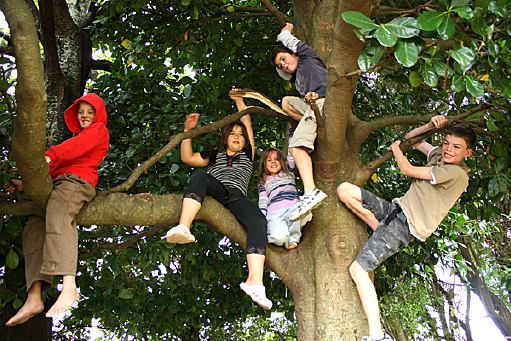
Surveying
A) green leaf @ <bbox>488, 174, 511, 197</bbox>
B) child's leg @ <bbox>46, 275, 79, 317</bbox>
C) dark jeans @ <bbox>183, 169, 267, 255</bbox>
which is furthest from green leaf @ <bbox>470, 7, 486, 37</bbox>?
child's leg @ <bbox>46, 275, 79, 317</bbox>

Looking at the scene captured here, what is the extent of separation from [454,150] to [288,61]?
1608 mm

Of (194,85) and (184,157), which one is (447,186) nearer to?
(184,157)

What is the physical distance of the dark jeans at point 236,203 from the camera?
2.92m

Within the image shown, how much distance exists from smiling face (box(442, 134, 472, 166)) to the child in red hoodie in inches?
99.3

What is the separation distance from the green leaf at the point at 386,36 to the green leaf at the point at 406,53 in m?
0.07

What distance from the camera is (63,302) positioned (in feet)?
8.04

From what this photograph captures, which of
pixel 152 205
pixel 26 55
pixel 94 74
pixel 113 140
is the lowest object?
pixel 152 205

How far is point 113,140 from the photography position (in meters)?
4.90

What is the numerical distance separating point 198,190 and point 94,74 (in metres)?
3.95

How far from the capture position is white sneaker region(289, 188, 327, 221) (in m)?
2.91

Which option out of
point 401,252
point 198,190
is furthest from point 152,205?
point 401,252

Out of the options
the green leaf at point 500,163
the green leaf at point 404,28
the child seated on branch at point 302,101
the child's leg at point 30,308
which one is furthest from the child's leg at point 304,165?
the child's leg at point 30,308

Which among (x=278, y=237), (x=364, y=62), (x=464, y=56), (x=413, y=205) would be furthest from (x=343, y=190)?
(x=464, y=56)

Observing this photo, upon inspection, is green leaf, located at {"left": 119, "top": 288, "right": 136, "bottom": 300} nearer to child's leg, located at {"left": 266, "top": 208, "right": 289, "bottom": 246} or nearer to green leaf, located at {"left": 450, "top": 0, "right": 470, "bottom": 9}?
child's leg, located at {"left": 266, "top": 208, "right": 289, "bottom": 246}
